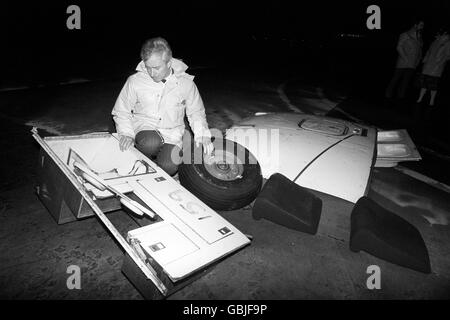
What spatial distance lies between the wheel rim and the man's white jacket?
0.25m

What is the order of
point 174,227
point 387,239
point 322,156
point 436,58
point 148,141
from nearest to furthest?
point 174,227 < point 387,239 < point 322,156 < point 148,141 < point 436,58

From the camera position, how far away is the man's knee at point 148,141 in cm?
304

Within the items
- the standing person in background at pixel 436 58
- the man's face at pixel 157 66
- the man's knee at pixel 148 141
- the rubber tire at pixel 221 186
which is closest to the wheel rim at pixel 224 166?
the rubber tire at pixel 221 186

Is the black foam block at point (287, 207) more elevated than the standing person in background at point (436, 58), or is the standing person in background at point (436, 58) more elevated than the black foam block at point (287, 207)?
the standing person in background at point (436, 58)

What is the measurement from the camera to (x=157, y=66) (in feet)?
8.61

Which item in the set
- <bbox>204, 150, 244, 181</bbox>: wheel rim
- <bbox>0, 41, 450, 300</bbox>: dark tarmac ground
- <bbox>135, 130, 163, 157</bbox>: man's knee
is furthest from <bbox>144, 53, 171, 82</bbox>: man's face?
<bbox>0, 41, 450, 300</bbox>: dark tarmac ground

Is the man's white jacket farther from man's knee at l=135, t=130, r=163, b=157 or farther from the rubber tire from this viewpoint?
the rubber tire

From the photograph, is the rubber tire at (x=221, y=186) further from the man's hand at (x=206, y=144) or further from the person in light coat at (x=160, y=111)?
the person in light coat at (x=160, y=111)

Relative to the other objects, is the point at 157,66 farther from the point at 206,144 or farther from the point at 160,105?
the point at 206,144

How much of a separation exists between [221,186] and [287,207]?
628 mm

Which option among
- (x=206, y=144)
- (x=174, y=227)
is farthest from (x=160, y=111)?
(x=174, y=227)

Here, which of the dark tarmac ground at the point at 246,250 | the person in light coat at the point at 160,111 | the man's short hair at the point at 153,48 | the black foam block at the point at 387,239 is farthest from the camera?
the person in light coat at the point at 160,111

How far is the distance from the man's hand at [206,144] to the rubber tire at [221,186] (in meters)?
0.09

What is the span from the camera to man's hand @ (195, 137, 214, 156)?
2926 millimetres
